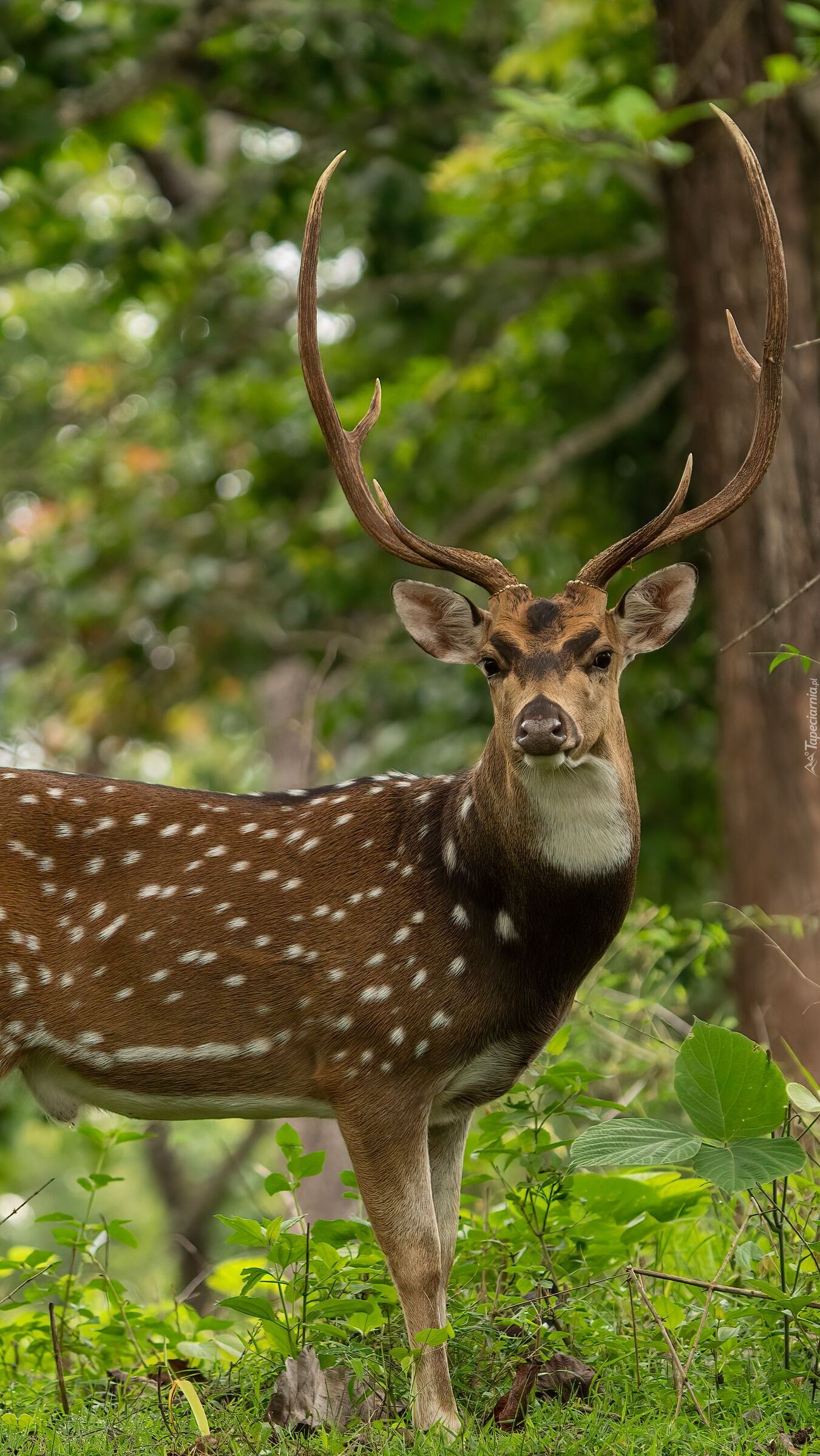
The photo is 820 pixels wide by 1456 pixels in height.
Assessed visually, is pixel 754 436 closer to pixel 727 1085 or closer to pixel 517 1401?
pixel 727 1085

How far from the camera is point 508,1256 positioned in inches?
190

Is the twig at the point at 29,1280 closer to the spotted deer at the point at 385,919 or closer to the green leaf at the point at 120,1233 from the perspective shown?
the green leaf at the point at 120,1233

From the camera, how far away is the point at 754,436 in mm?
4465

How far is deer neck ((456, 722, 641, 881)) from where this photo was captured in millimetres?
4137

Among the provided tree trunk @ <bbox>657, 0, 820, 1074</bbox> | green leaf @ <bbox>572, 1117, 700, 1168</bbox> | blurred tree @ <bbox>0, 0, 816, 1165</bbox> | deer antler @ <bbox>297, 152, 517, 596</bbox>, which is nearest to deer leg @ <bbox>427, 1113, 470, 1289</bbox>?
green leaf @ <bbox>572, 1117, 700, 1168</bbox>

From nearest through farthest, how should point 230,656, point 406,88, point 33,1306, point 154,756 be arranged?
point 33,1306, point 406,88, point 230,656, point 154,756

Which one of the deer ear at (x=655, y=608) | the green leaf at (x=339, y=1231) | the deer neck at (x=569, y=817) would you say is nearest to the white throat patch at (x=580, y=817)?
the deer neck at (x=569, y=817)

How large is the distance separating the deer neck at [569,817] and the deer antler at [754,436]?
492 mm

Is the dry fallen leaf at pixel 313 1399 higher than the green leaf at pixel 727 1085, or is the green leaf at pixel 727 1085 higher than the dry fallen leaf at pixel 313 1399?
the green leaf at pixel 727 1085

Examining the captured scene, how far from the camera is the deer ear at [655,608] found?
4.47 m

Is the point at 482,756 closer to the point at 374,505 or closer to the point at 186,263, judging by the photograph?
the point at 374,505

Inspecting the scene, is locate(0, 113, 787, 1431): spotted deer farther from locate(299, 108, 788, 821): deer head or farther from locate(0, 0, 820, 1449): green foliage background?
locate(0, 0, 820, 1449): green foliage background

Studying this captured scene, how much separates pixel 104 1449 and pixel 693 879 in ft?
21.4

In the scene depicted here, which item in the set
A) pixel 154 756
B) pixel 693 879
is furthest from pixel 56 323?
pixel 693 879
